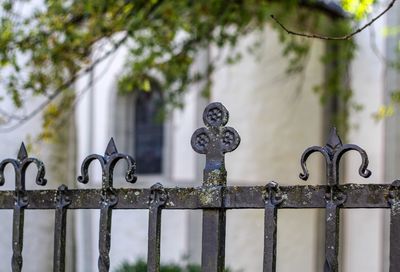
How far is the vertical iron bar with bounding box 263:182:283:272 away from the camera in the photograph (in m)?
2.28

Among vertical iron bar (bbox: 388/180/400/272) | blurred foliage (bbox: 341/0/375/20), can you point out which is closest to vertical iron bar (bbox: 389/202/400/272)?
vertical iron bar (bbox: 388/180/400/272)

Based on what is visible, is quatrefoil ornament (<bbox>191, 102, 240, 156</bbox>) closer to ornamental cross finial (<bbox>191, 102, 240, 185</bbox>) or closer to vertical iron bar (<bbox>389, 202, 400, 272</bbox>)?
ornamental cross finial (<bbox>191, 102, 240, 185</bbox>)

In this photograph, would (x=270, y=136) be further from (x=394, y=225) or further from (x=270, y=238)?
(x=394, y=225)

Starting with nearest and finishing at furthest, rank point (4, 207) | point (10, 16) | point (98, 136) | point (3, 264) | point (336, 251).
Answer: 1. point (336, 251)
2. point (4, 207)
3. point (10, 16)
4. point (3, 264)
5. point (98, 136)

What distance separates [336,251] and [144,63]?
15.4 feet

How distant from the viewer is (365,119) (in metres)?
9.82

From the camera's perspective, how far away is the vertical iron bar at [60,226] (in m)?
2.58

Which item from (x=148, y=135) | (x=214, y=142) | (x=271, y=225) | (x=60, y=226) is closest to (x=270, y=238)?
(x=271, y=225)

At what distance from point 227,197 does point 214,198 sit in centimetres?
4

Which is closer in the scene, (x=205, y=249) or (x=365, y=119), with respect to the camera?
(x=205, y=249)

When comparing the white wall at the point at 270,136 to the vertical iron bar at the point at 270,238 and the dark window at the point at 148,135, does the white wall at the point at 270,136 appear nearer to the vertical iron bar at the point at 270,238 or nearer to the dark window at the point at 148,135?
the dark window at the point at 148,135

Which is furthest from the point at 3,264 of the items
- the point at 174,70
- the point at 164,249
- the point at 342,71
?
the point at 342,71

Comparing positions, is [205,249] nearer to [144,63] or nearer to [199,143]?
[199,143]

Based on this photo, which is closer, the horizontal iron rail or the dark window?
the horizontal iron rail
